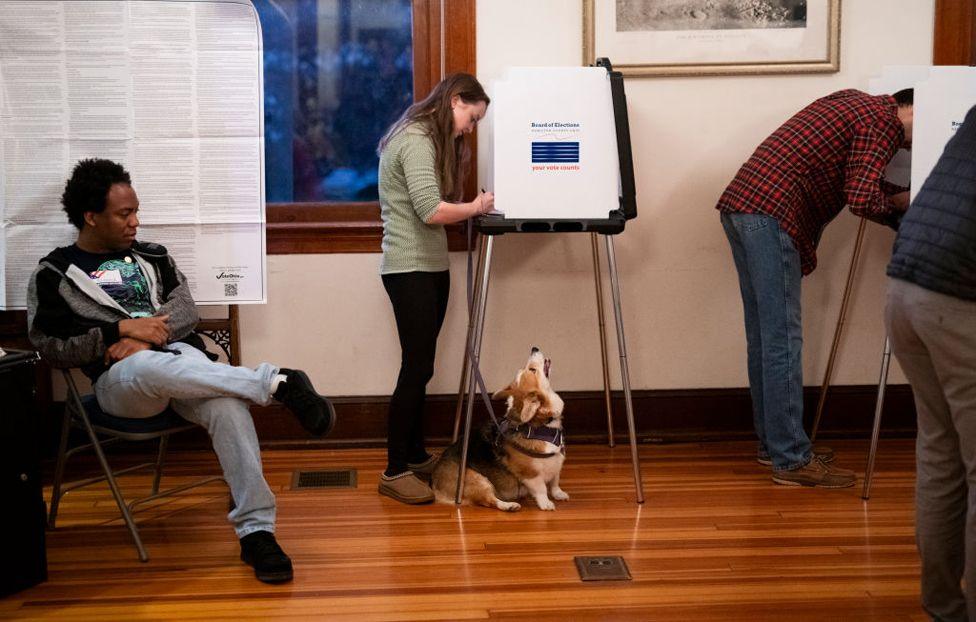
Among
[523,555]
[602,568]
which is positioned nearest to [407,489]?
[523,555]

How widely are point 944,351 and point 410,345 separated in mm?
1745

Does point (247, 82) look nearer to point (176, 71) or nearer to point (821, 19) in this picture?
point (176, 71)

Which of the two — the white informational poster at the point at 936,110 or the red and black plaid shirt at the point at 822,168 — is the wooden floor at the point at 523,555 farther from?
the white informational poster at the point at 936,110

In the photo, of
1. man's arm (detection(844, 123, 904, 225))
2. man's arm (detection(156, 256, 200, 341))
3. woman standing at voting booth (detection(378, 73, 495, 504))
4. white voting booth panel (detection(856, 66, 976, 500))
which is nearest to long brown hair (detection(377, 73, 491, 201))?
woman standing at voting booth (detection(378, 73, 495, 504))

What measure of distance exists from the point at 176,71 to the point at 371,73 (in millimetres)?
718

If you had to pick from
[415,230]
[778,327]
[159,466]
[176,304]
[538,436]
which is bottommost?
[159,466]

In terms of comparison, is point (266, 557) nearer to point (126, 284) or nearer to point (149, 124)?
point (126, 284)

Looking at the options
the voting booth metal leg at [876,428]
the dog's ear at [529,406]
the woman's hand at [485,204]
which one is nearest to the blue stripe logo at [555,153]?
the woman's hand at [485,204]

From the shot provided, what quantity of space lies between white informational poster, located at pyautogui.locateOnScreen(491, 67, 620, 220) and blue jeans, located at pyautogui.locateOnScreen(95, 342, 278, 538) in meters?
0.94

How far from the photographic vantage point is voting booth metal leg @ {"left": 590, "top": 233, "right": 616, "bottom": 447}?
3.86 m

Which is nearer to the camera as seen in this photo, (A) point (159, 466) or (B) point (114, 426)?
(B) point (114, 426)

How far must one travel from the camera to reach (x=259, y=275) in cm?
360

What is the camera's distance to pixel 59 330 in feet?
9.52

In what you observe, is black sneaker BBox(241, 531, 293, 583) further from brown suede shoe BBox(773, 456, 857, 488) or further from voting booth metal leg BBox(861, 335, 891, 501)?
voting booth metal leg BBox(861, 335, 891, 501)
